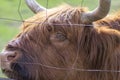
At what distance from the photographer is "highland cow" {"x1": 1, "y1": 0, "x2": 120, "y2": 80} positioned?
18.8 feet

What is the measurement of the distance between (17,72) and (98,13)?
845 mm

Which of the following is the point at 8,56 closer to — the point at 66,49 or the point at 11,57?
the point at 11,57

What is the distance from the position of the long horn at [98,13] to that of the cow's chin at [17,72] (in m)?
0.67

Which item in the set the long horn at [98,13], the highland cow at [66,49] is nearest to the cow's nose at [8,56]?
the highland cow at [66,49]

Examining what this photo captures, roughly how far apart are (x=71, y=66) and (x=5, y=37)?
4160 mm

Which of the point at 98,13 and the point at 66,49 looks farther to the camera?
the point at 66,49

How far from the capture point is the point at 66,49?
581 cm

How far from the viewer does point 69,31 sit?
583 cm

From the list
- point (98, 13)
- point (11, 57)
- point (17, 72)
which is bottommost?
point (17, 72)

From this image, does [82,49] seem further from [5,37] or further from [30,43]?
[5,37]

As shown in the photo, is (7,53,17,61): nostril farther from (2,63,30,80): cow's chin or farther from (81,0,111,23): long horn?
(81,0,111,23): long horn

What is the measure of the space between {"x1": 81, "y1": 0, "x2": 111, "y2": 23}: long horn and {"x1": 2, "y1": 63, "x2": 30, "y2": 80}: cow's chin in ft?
2.21

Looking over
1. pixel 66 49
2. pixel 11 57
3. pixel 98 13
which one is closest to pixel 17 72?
pixel 11 57

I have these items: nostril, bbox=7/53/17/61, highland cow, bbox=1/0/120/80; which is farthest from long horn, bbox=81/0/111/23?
nostril, bbox=7/53/17/61
